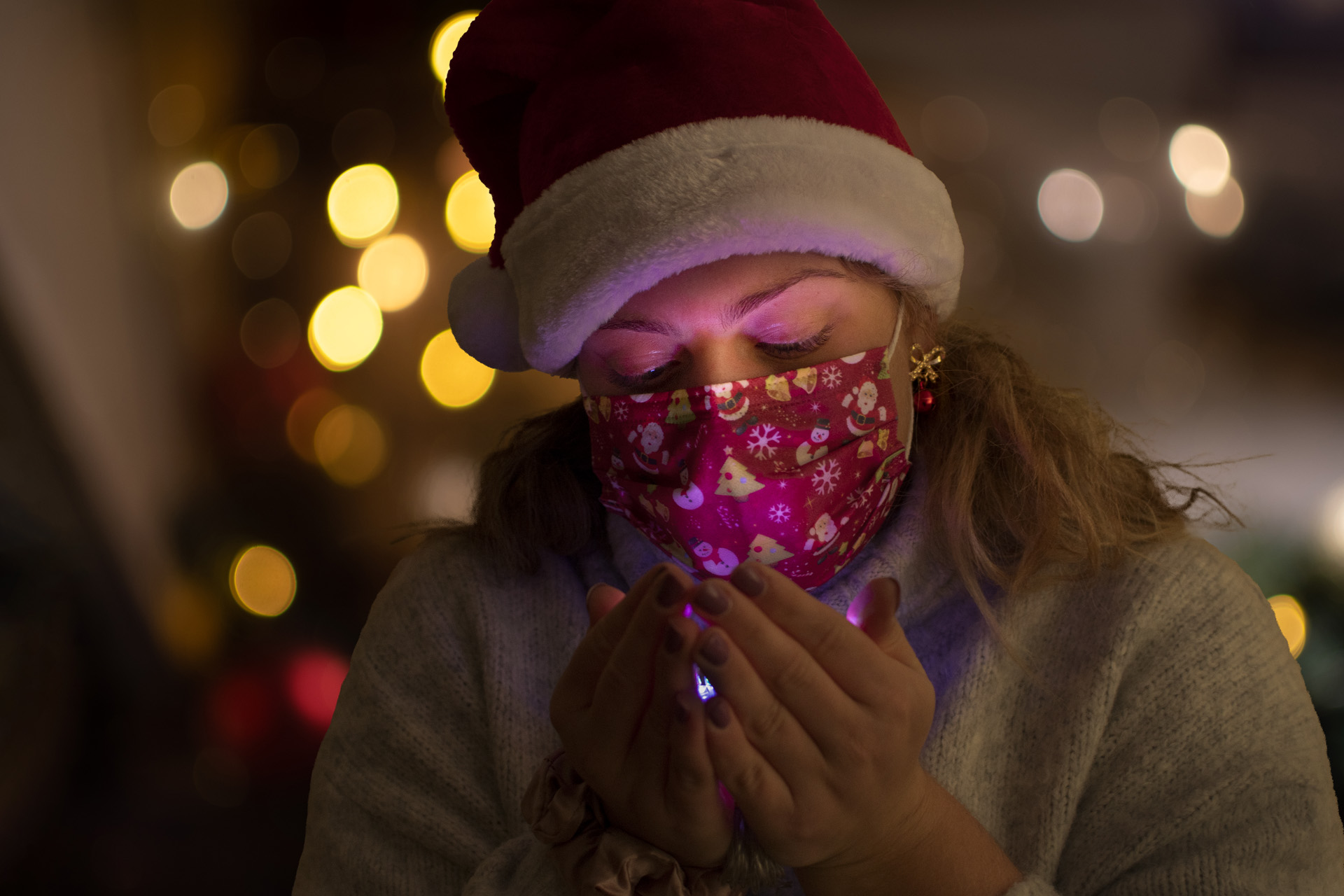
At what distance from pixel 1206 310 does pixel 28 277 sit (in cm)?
254

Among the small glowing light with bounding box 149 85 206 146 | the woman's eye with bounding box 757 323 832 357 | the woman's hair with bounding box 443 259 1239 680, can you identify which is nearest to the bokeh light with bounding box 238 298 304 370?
the small glowing light with bounding box 149 85 206 146

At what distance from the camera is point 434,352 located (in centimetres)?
215

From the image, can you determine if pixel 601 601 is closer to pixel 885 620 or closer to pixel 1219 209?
pixel 885 620

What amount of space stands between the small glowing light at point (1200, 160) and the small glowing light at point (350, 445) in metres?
1.84

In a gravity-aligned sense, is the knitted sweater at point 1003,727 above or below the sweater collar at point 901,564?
below

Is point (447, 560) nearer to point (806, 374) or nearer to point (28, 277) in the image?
point (806, 374)

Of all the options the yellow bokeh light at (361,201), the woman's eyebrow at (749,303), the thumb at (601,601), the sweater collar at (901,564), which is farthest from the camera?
the yellow bokeh light at (361,201)

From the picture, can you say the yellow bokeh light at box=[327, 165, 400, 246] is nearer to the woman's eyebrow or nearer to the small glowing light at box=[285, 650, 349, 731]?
the small glowing light at box=[285, 650, 349, 731]

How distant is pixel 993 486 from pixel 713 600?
22.8 inches

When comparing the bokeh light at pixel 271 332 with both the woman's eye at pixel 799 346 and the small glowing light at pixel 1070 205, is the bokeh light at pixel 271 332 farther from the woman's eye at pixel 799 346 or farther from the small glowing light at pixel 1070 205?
the small glowing light at pixel 1070 205

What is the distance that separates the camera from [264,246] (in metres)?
2.10

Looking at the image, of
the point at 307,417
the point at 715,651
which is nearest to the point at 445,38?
the point at 307,417

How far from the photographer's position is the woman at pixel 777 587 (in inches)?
29.6

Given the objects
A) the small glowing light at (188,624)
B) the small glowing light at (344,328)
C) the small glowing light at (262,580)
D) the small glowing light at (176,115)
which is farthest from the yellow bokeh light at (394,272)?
the small glowing light at (188,624)
